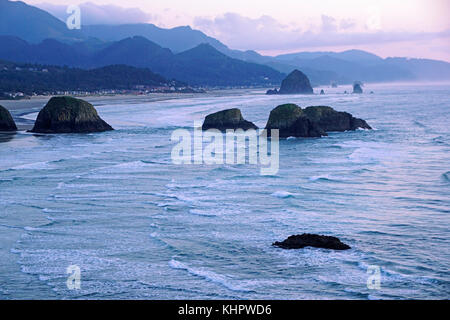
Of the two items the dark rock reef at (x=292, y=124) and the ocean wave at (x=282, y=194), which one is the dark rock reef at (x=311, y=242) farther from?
the dark rock reef at (x=292, y=124)

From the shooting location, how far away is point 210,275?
15508 mm

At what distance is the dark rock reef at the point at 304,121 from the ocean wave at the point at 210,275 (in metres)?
40.0

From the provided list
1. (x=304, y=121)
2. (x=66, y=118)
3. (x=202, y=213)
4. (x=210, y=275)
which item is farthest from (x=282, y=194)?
(x=66, y=118)

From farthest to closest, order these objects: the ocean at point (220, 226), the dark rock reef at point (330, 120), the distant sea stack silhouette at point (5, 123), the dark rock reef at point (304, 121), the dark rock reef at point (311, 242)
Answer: the dark rock reef at point (330, 120)
the distant sea stack silhouette at point (5, 123)
the dark rock reef at point (304, 121)
the dark rock reef at point (311, 242)
the ocean at point (220, 226)

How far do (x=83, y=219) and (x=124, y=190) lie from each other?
598cm

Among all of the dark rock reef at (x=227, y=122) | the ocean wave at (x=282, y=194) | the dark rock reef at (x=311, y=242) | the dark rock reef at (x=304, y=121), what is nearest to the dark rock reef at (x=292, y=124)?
the dark rock reef at (x=304, y=121)

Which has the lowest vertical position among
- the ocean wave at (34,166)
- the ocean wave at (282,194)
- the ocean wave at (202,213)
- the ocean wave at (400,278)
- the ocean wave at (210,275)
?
the ocean wave at (400,278)

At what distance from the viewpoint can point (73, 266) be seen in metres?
16.3

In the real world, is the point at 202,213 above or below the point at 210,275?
above

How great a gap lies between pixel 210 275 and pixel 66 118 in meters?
49.7

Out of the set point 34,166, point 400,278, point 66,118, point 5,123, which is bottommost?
point 400,278

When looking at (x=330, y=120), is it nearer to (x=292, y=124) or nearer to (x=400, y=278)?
(x=292, y=124)

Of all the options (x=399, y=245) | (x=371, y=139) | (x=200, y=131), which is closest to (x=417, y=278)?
(x=399, y=245)

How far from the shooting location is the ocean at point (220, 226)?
14781 millimetres
